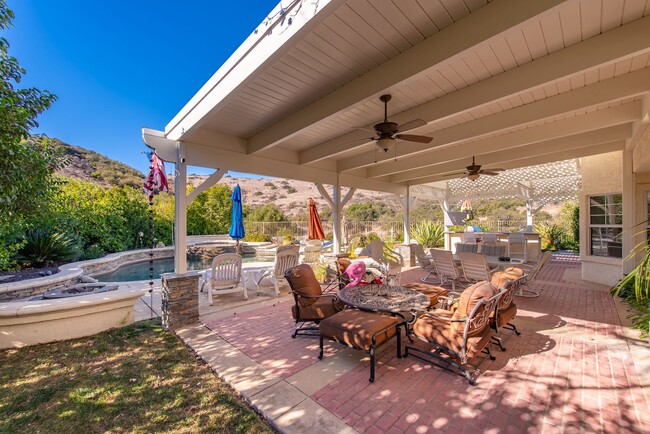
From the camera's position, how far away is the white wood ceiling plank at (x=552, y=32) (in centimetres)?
235

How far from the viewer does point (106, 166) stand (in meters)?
30.0

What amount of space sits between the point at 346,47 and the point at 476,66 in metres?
1.58

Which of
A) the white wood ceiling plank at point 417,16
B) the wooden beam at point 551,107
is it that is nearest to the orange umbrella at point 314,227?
the wooden beam at point 551,107

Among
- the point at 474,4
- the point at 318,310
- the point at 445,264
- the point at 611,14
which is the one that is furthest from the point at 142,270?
the point at 611,14

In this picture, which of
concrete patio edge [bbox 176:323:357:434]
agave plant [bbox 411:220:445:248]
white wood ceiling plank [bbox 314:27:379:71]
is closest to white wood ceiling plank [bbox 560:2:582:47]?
white wood ceiling plank [bbox 314:27:379:71]

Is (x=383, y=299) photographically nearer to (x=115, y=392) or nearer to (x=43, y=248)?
(x=115, y=392)

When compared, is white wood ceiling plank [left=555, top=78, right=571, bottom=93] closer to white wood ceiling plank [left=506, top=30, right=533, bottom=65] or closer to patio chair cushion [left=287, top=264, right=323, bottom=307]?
white wood ceiling plank [left=506, top=30, right=533, bottom=65]

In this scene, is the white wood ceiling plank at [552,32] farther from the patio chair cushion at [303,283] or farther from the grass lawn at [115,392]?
the grass lawn at [115,392]

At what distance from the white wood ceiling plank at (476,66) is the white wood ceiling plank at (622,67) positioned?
1368mm

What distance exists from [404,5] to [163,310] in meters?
4.98

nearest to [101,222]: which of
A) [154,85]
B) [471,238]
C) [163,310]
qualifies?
[154,85]

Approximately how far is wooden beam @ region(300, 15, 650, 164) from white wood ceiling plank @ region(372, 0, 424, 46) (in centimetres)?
85

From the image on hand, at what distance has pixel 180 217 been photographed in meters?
4.73

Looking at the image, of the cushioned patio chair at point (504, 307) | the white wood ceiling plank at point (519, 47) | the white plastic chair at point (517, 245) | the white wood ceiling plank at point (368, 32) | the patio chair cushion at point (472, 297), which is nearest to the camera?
the white wood ceiling plank at point (368, 32)
